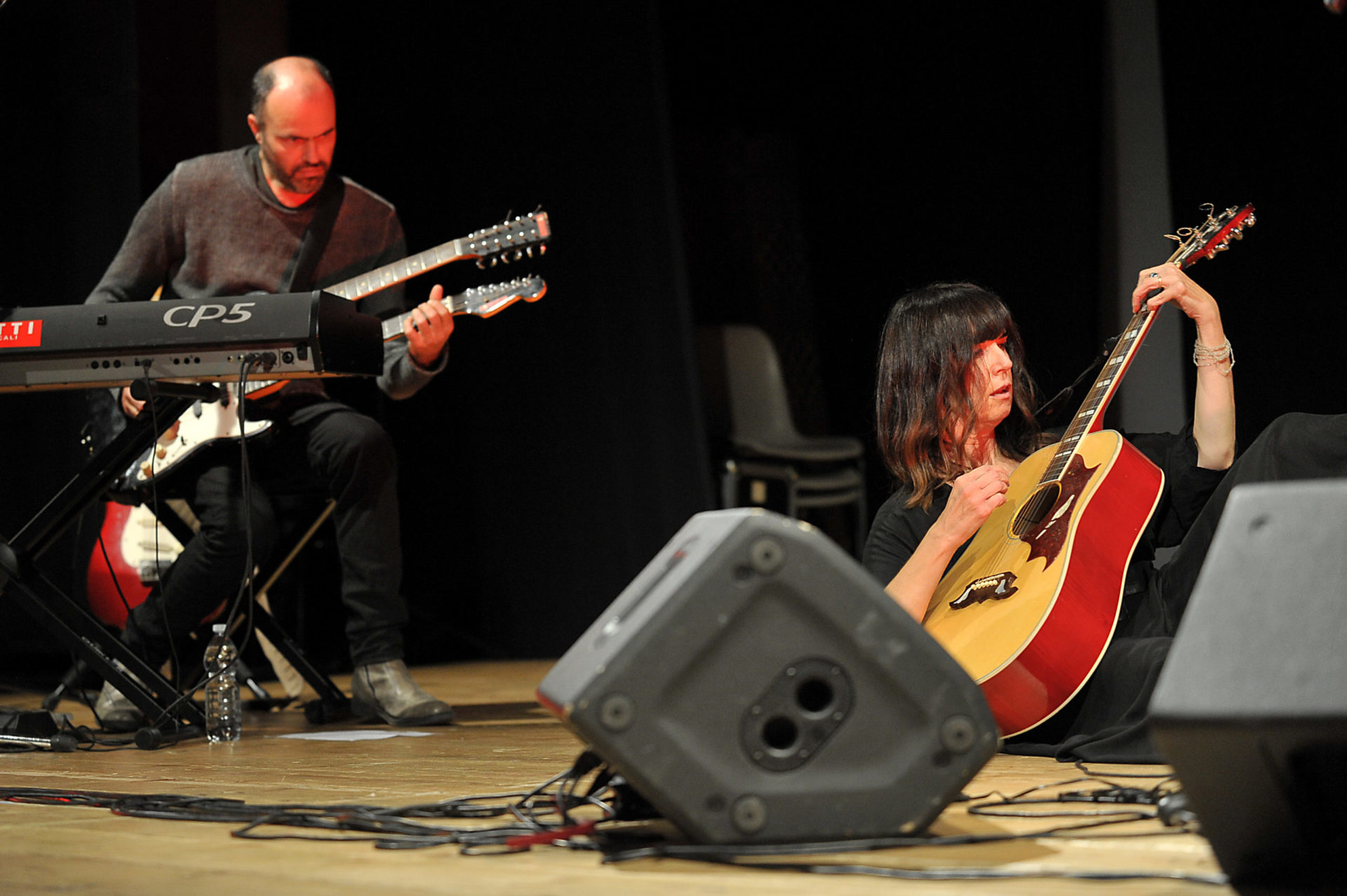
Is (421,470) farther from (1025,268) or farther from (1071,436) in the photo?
(1071,436)

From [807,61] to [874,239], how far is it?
23.6 inches

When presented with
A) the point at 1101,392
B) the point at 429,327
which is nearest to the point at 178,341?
the point at 429,327

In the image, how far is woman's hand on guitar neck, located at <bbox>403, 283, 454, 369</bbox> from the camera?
2.80m

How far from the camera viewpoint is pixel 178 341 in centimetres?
241

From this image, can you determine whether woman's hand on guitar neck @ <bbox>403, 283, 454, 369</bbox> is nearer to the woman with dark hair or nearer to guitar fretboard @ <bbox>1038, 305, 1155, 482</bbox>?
the woman with dark hair

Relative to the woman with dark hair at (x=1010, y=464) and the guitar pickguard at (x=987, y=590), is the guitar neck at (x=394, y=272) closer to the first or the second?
the woman with dark hair at (x=1010, y=464)

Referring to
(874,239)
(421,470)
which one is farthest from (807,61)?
(421,470)

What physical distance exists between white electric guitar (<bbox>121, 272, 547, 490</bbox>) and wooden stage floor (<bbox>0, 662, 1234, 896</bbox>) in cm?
76

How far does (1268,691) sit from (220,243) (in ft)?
8.52

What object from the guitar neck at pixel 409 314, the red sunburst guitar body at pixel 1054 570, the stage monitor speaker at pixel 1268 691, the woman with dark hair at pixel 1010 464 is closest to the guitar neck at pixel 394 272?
the guitar neck at pixel 409 314

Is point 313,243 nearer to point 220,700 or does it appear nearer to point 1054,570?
point 220,700

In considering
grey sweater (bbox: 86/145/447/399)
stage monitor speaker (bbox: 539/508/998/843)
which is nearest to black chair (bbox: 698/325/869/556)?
grey sweater (bbox: 86/145/447/399)

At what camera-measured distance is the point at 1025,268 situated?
11.5ft

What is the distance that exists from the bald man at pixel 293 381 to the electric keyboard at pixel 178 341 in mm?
322
